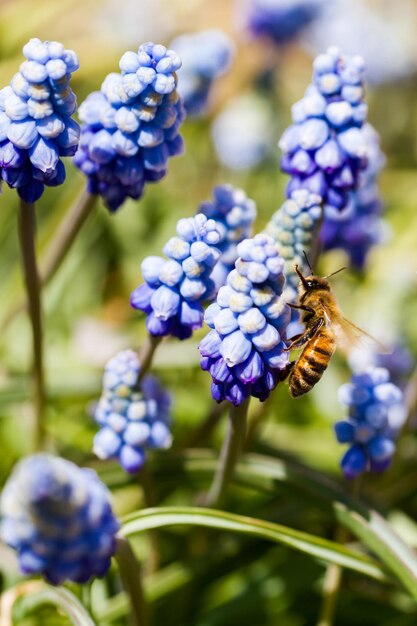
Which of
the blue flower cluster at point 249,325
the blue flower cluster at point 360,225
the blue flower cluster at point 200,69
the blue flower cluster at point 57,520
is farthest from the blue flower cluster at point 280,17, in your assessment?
the blue flower cluster at point 57,520

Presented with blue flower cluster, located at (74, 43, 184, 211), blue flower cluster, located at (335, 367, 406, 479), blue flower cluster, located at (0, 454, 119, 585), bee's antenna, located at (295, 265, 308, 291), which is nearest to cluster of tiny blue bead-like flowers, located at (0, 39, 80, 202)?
blue flower cluster, located at (74, 43, 184, 211)

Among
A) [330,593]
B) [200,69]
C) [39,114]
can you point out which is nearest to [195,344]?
[200,69]

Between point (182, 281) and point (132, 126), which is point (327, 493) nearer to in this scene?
point (182, 281)

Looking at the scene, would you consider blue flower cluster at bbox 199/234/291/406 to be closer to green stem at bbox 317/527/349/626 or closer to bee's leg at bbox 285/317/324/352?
bee's leg at bbox 285/317/324/352

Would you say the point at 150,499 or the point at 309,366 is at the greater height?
the point at 309,366

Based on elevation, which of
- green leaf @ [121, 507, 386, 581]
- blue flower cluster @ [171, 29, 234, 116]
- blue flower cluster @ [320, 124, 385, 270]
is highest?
blue flower cluster @ [171, 29, 234, 116]

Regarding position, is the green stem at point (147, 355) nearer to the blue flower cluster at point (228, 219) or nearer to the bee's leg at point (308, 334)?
the blue flower cluster at point (228, 219)

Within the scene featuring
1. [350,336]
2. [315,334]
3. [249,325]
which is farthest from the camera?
[350,336]
